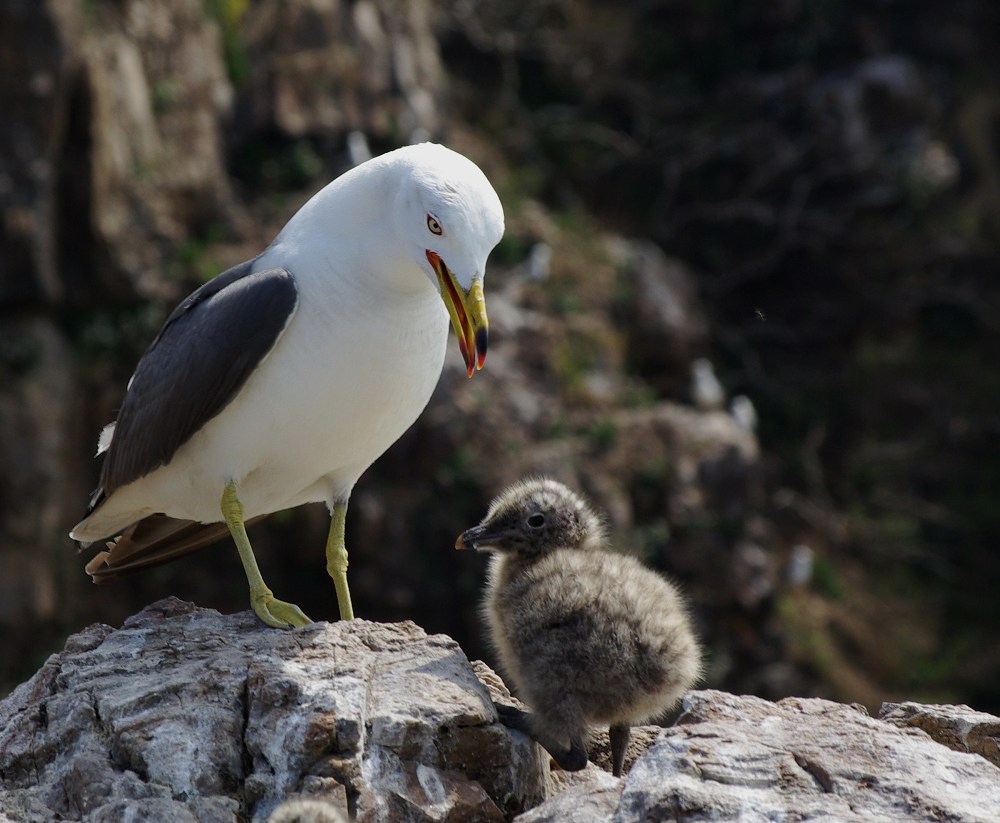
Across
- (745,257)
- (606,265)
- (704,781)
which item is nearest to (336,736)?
(704,781)

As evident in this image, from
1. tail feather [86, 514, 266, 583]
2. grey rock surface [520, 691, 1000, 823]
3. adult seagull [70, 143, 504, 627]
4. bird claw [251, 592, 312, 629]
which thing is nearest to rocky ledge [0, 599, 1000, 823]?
grey rock surface [520, 691, 1000, 823]

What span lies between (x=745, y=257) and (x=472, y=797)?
53.5 feet

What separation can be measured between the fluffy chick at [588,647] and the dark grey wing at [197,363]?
1378mm

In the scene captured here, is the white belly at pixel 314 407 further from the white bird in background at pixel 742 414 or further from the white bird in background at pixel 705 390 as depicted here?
the white bird in background at pixel 742 414

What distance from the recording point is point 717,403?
1678 centimetres

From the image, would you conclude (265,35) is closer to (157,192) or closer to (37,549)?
(157,192)

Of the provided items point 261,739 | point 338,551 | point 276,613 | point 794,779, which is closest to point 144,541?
point 338,551

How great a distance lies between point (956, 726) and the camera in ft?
16.5

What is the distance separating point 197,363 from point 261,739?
1928mm

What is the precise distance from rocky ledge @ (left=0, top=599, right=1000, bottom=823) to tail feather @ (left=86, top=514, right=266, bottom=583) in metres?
1.68

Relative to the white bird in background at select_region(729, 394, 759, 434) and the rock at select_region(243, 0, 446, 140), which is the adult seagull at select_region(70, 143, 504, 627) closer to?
the white bird in background at select_region(729, 394, 759, 434)

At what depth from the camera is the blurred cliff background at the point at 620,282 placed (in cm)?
1491

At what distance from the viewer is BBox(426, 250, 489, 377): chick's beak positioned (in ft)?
17.5

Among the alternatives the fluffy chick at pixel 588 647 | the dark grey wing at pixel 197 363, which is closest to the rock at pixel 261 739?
the fluffy chick at pixel 588 647
